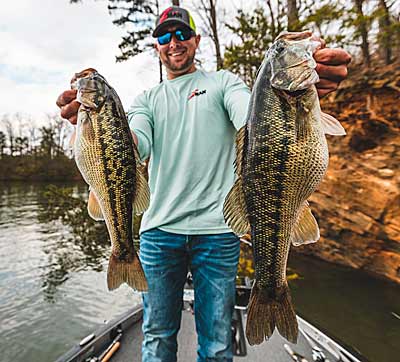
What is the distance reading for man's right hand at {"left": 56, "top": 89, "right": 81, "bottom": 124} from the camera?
1.92 meters

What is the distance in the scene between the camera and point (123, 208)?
196 cm

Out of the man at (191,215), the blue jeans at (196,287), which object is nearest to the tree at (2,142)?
the man at (191,215)

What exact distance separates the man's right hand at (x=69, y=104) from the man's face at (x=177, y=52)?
0.85 metres

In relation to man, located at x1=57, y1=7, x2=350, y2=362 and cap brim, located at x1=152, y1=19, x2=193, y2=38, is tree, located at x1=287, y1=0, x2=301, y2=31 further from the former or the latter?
man, located at x1=57, y1=7, x2=350, y2=362

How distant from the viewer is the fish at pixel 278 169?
5.08 feet

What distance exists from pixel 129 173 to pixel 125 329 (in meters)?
3.16

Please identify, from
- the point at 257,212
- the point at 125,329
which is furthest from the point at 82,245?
the point at 257,212

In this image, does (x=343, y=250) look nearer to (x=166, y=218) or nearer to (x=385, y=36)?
(x=385, y=36)

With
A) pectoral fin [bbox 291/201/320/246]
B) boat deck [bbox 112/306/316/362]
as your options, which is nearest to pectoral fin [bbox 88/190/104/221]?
pectoral fin [bbox 291/201/320/246]

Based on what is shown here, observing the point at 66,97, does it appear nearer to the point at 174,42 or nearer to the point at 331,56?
the point at 174,42

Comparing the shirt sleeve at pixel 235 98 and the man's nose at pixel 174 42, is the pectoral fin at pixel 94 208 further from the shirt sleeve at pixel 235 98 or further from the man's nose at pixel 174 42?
the man's nose at pixel 174 42

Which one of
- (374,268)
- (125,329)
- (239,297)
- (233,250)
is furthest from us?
(374,268)

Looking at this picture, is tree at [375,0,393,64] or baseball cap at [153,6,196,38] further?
tree at [375,0,393,64]

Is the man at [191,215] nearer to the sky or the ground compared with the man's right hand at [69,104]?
nearer to the ground
